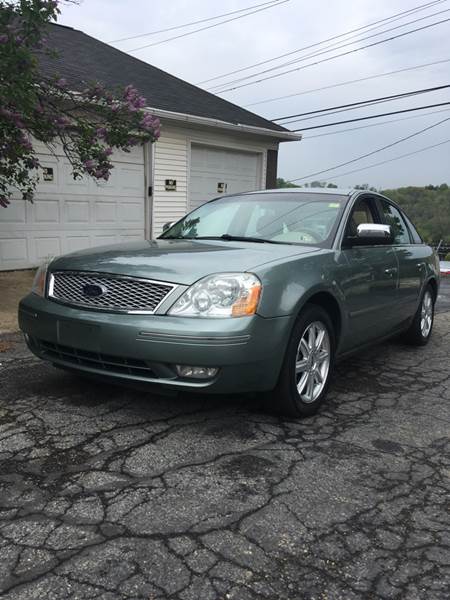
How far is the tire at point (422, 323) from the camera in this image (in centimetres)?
574

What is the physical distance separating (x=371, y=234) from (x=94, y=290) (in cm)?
210

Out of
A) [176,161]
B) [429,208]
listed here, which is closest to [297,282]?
[176,161]

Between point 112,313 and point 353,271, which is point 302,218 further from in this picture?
point 112,313

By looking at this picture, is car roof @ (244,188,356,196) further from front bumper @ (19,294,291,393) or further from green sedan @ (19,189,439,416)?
front bumper @ (19,294,291,393)

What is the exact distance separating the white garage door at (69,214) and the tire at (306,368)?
21.7ft

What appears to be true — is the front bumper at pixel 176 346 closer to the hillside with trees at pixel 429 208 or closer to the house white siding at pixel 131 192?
the house white siding at pixel 131 192

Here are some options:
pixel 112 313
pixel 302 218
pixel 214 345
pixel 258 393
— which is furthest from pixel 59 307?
pixel 302 218

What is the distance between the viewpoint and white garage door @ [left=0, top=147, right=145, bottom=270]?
352 inches

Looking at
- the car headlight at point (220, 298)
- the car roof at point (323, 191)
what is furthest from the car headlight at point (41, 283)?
the car roof at point (323, 191)

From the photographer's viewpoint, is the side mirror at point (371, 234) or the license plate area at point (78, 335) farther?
the side mirror at point (371, 234)

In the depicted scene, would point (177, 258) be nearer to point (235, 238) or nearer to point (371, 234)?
point (235, 238)

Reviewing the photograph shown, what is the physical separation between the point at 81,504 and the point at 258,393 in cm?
133

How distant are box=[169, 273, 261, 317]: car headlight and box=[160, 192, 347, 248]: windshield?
3.27 ft

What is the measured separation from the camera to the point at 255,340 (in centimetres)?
315
